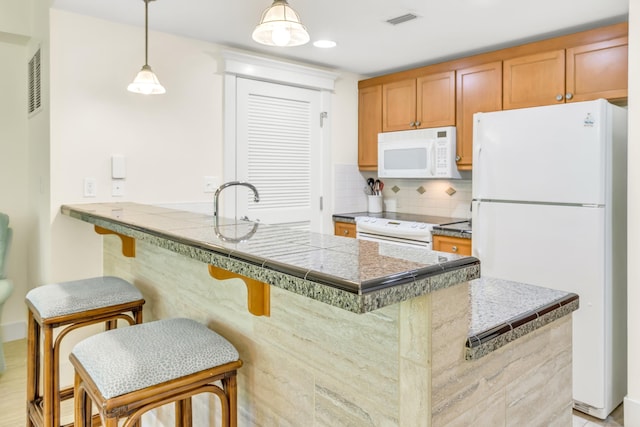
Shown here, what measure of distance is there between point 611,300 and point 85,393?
2.46m

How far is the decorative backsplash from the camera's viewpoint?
3.69 meters

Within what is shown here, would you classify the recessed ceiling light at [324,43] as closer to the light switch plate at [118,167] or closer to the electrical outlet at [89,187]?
the light switch plate at [118,167]

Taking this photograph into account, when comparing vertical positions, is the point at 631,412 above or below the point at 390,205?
below

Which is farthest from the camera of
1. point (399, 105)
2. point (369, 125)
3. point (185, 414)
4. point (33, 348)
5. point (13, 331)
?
point (369, 125)

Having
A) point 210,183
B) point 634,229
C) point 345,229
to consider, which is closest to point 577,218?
point 634,229

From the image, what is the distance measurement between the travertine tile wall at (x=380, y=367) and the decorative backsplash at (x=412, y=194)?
2.40 meters

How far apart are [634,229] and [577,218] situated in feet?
0.82

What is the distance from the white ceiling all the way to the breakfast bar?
4.89 ft

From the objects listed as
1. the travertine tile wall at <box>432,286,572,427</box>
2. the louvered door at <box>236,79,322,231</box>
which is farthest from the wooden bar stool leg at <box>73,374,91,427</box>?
the louvered door at <box>236,79,322,231</box>

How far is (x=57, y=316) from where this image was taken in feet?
5.58

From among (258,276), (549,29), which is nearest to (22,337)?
(258,276)

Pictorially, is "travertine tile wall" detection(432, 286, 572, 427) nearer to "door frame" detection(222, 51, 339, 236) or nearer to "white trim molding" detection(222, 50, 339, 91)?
"door frame" detection(222, 51, 339, 236)

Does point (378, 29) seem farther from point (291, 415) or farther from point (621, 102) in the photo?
point (291, 415)

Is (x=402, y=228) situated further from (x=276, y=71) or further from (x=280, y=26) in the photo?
(x=280, y=26)
